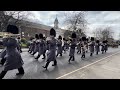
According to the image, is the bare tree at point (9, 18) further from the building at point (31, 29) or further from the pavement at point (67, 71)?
the pavement at point (67, 71)

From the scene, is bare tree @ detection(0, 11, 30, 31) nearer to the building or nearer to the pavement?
the building

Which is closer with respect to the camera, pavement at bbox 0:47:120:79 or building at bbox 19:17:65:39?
pavement at bbox 0:47:120:79

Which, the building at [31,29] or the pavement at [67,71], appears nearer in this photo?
the pavement at [67,71]

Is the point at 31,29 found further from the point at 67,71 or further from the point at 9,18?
the point at 67,71

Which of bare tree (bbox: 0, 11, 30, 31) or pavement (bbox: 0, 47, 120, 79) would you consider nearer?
pavement (bbox: 0, 47, 120, 79)

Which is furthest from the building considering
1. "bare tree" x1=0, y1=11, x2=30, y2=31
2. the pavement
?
the pavement

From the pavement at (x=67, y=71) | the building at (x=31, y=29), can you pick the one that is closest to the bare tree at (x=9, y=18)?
the building at (x=31, y=29)

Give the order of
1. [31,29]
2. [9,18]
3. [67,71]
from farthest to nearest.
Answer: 1. [31,29]
2. [9,18]
3. [67,71]

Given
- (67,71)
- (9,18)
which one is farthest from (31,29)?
(67,71)

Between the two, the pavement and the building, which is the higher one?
the building

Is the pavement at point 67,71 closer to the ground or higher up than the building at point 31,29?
closer to the ground
